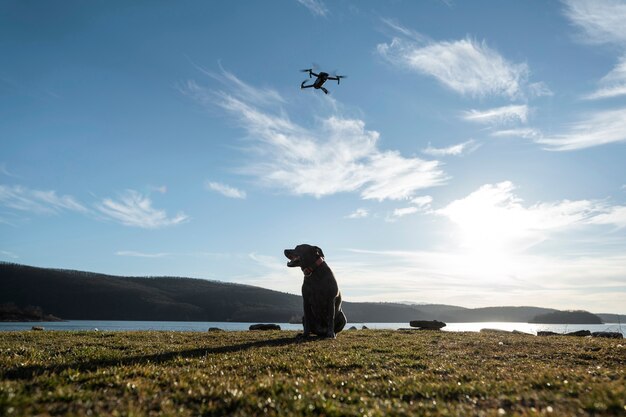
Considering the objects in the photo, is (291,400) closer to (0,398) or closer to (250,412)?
(250,412)

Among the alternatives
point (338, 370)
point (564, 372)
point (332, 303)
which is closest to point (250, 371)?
point (338, 370)

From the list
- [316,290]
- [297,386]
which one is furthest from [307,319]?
[297,386]

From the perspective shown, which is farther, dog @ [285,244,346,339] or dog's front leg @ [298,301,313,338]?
dog's front leg @ [298,301,313,338]

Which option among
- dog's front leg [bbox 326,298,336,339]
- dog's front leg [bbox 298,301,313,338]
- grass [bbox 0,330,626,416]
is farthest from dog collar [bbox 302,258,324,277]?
grass [bbox 0,330,626,416]

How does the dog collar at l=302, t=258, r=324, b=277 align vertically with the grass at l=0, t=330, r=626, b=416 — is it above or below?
above

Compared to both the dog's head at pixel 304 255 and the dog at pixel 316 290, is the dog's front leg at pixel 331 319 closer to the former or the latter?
the dog at pixel 316 290

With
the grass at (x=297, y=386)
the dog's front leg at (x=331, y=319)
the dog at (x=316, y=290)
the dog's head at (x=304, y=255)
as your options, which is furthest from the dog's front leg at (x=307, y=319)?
the grass at (x=297, y=386)

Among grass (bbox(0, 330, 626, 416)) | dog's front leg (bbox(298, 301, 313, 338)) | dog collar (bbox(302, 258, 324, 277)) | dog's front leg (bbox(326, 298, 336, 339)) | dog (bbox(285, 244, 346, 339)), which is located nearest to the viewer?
grass (bbox(0, 330, 626, 416))

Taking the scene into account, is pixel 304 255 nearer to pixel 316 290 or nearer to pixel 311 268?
pixel 311 268

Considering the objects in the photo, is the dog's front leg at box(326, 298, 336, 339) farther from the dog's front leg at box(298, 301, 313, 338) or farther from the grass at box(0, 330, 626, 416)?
the grass at box(0, 330, 626, 416)

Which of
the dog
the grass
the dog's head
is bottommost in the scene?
the grass
